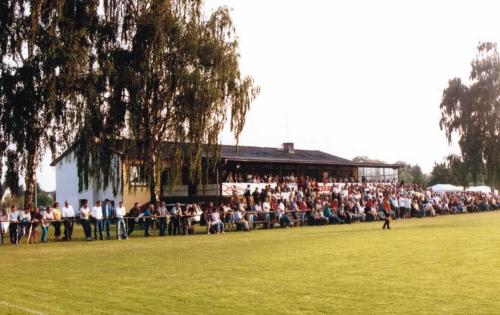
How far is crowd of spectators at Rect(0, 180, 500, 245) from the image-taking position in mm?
25641

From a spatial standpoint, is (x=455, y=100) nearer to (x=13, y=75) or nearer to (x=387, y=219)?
(x=387, y=219)

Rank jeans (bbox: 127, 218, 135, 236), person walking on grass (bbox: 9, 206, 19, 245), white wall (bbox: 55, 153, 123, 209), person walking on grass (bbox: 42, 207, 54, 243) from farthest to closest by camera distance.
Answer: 1. white wall (bbox: 55, 153, 123, 209)
2. jeans (bbox: 127, 218, 135, 236)
3. person walking on grass (bbox: 42, 207, 54, 243)
4. person walking on grass (bbox: 9, 206, 19, 245)

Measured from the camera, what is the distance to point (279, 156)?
53656 mm

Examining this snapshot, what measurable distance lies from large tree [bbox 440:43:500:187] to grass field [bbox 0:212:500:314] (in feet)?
125

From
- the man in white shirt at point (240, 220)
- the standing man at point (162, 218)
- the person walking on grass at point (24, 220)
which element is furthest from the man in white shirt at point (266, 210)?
the person walking on grass at point (24, 220)

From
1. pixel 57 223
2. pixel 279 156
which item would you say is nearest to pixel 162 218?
pixel 57 223

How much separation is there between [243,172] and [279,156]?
6.78 m

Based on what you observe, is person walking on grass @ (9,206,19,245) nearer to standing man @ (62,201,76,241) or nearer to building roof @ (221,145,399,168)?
standing man @ (62,201,76,241)

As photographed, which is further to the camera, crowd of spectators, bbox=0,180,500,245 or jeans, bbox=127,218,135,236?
jeans, bbox=127,218,135,236

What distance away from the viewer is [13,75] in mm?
25938

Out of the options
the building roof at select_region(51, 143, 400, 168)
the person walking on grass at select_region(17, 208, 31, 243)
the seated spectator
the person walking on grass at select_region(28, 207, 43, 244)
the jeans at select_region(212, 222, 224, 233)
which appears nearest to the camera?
the person walking on grass at select_region(17, 208, 31, 243)

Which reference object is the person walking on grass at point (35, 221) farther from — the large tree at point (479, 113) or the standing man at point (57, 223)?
the large tree at point (479, 113)

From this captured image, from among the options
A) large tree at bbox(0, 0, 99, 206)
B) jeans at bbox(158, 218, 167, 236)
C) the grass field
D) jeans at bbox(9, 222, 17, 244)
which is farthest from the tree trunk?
the grass field

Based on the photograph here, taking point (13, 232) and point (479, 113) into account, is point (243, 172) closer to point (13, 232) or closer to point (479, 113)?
point (479, 113)
